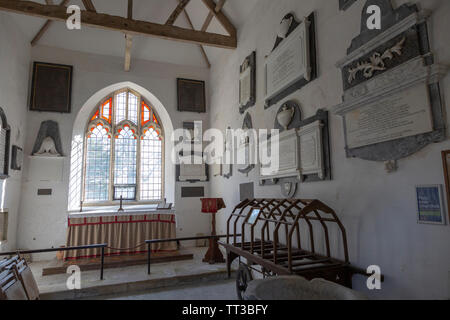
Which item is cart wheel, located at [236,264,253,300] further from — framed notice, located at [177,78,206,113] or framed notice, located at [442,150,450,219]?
framed notice, located at [177,78,206,113]

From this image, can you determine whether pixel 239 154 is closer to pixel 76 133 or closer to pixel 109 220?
pixel 109 220

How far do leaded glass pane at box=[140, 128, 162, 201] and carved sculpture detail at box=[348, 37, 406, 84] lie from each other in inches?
239

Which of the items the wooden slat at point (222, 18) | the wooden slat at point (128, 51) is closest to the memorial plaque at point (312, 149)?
the wooden slat at point (222, 18)

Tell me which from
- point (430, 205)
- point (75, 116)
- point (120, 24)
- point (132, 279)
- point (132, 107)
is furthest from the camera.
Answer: point (132, 107)

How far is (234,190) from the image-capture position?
19.5ft

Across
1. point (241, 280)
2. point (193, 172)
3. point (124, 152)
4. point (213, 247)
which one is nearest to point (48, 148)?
point (124, 152)

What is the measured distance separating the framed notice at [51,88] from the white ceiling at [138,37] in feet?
1.98

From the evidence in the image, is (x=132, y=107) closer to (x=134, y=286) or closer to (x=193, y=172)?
(x=193, y=172)

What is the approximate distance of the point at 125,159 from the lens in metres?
7.73

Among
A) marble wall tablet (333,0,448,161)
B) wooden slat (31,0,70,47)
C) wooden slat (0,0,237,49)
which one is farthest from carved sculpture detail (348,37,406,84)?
wooden slat (31,0,70,47)

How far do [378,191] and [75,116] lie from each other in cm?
664

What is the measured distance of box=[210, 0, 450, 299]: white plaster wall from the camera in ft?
6.81
